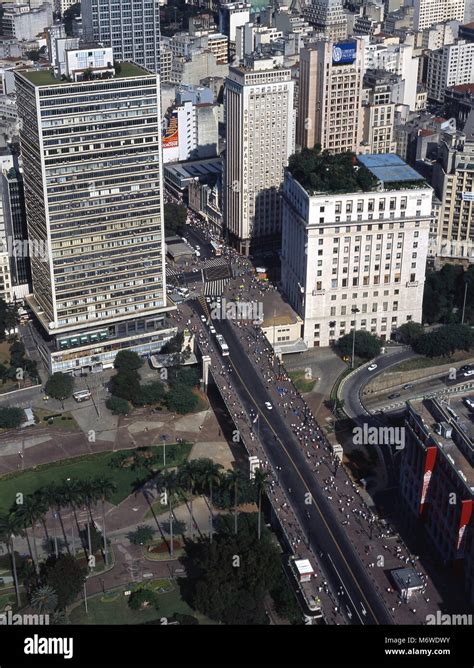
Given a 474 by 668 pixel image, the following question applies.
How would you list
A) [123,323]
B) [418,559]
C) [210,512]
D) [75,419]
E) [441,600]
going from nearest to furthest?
[441,600], [418,559], [210,512], [75,419], [123,323]

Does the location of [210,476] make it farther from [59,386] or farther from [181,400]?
[59,386]

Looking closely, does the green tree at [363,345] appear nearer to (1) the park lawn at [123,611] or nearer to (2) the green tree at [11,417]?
(2) the green tree at [11,417]

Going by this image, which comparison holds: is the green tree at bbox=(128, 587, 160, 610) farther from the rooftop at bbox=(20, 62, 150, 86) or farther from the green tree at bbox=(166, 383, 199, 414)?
the rooftop at bbox=(20, 62, 150, 86)

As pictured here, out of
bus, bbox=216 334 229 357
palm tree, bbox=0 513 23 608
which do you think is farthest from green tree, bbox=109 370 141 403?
palm tree, bbox=0 513 23 608

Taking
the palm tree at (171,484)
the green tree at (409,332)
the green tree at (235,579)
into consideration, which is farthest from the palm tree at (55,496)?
the green tree at (409,332)

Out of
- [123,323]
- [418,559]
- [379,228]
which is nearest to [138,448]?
[123,323]
